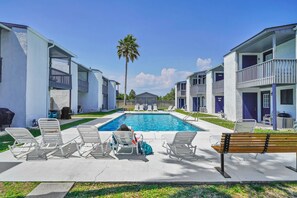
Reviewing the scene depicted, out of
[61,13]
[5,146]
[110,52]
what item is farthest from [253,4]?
[110,52]

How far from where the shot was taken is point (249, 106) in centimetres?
1582

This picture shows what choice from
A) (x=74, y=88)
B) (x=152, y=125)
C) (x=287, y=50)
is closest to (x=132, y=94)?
(x=74, y=88)

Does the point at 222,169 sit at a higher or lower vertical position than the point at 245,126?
lower

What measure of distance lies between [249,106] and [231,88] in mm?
2112

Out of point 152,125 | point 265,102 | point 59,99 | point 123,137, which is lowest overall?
point 152,125

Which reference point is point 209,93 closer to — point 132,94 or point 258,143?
point 258,143

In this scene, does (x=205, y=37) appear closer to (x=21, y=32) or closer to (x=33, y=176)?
(x=21, y=32)

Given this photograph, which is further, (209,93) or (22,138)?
(209,93)

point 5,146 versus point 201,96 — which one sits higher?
point 201,96

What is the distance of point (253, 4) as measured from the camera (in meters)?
12.9

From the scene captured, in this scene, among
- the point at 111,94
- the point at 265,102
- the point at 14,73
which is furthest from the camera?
the point at 111,94

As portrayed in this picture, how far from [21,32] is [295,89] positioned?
17423 mm

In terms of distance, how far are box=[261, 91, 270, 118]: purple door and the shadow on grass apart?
14.1m

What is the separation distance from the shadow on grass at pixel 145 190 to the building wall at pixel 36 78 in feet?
33.7
